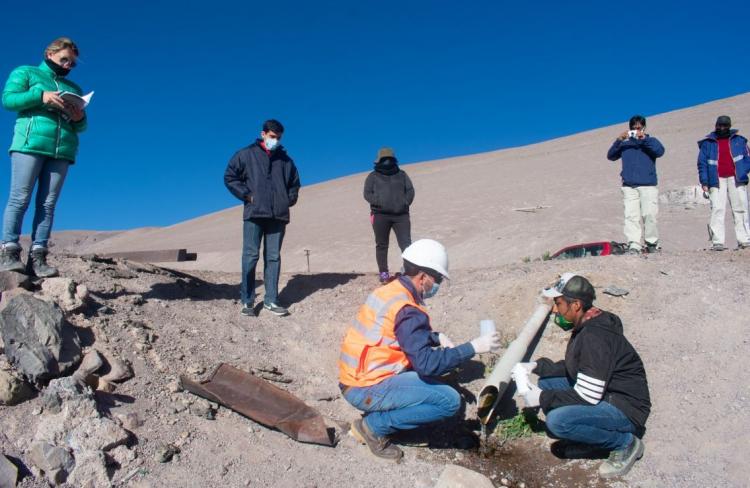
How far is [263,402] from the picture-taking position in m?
4.89

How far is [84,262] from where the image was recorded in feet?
24.1

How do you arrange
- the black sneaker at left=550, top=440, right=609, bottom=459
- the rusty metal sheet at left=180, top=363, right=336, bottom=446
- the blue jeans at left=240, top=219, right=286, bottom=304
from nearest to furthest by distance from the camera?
the black sneaker at left=550, top=440, right=609, bottom=459 → the rusty metal sheet at left=180, top=363, right=336, bottom=446 → the blue jeans at left=240, top=219, right=286, bottom=304

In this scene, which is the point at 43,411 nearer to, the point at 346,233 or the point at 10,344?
the point at 10,344

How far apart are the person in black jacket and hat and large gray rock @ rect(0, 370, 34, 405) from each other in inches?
175

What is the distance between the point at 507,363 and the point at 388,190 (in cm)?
321

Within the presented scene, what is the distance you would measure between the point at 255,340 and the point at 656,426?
3767 millimetres

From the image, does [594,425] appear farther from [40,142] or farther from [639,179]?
[40,142]

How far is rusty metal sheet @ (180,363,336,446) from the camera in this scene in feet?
15.0

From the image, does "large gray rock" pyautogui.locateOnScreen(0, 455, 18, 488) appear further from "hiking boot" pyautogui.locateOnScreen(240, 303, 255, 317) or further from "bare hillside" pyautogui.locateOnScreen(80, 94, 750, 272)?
"bare hillside" pyautogui.locateOnScreen(80, 94, 750, 272)

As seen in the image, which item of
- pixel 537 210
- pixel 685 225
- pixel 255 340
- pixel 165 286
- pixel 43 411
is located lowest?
pixel 43 411

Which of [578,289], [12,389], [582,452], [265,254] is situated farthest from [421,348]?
[265,254]

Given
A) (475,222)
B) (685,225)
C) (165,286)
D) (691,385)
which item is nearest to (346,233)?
(475,222)

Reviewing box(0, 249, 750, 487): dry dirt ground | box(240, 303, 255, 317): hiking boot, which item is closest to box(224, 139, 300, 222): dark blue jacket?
box(240, 303, 255, 317): hiking boot

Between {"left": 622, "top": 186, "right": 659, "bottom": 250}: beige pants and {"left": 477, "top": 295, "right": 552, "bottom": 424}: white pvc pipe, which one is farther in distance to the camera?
{"left": 622, "top": 186, "right": 659, "bottom": 250}: beige pants
